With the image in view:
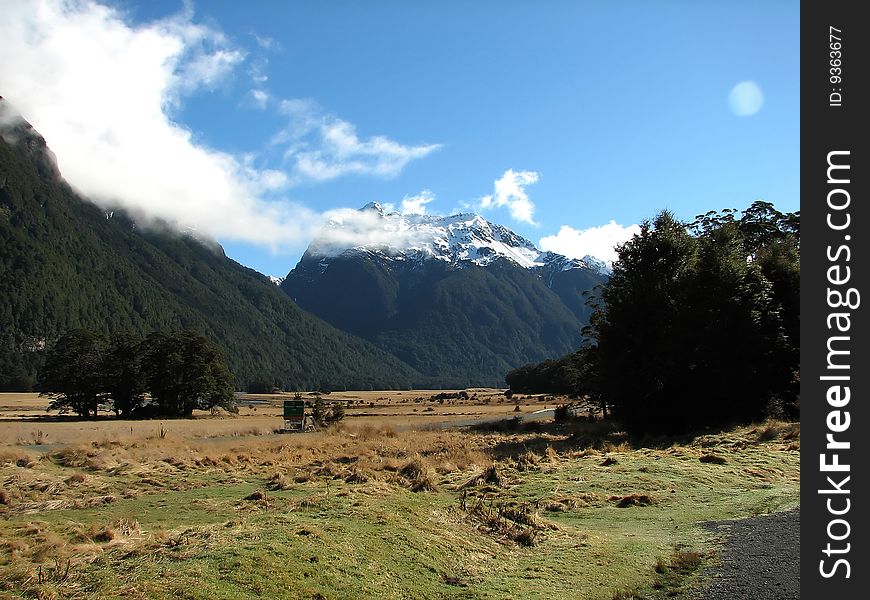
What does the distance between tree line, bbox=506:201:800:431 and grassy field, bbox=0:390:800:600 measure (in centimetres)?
449

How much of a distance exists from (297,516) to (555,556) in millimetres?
5590

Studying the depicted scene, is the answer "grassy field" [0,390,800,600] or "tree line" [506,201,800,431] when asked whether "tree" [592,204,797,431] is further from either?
"grassy field" [0,390,800,600]

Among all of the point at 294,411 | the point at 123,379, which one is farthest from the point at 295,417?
the point at 123,379

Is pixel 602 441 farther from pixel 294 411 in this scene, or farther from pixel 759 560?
pixel 294 411

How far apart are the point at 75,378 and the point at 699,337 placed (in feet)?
204

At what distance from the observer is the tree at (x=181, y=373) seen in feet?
210

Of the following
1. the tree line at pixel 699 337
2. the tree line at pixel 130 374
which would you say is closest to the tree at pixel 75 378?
the tree line at pixel 130 374

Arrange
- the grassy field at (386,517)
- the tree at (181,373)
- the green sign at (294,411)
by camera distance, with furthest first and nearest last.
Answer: the tree at (181,373) → the green sign at (294,411) → the grassy field at (386,517)

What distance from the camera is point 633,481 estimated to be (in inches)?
712

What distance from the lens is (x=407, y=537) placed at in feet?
36.7

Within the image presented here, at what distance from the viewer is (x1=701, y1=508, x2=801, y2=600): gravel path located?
8.35m

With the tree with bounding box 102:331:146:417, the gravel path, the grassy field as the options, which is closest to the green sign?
the grassy field

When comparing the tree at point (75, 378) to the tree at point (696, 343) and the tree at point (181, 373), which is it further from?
the tree at point (696, 343)

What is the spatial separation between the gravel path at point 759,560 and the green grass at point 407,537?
1.44 feet
